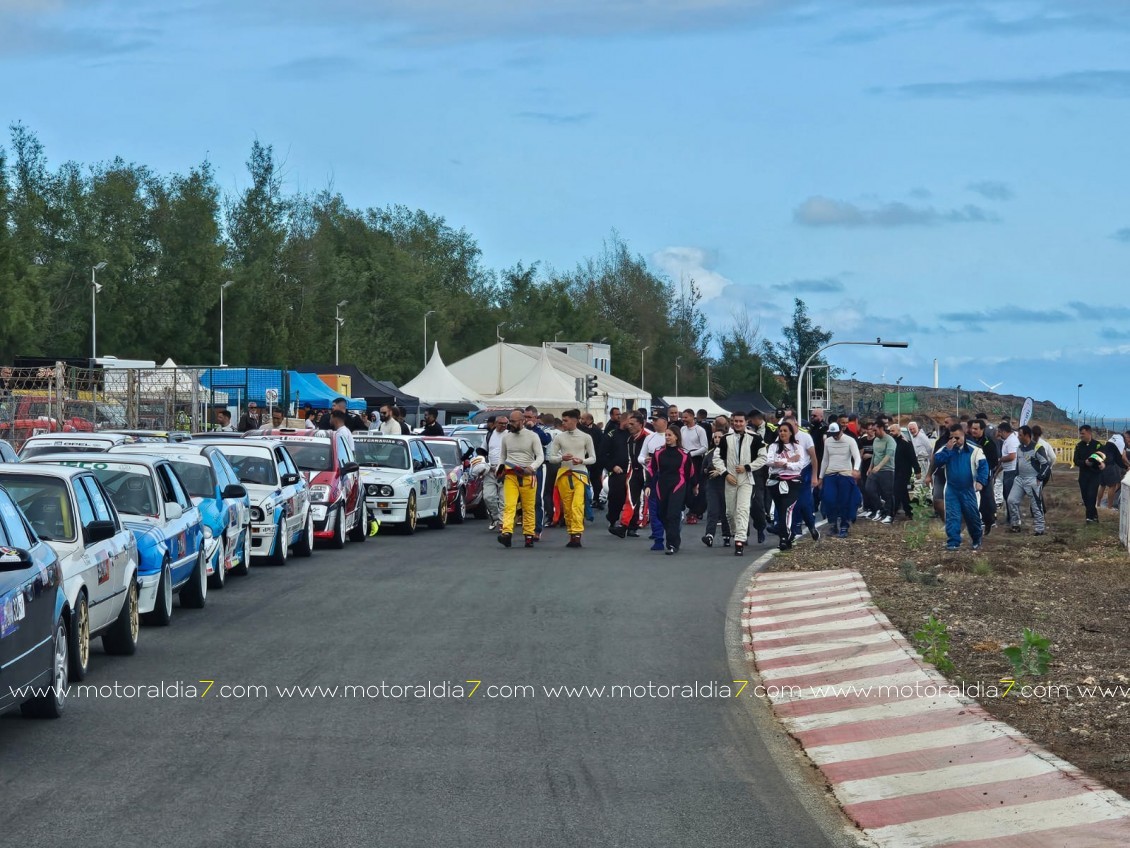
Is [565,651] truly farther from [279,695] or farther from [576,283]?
[576,283]

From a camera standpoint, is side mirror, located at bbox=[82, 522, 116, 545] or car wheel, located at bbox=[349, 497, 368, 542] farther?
car wheel, located at bbox=[349, 497, 368, 542]

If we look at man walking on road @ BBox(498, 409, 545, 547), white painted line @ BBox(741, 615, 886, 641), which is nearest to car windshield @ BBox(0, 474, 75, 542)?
white painted line @ BBox(741, 615, 886, 641)

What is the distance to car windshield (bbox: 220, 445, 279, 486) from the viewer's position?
20359 millimetres

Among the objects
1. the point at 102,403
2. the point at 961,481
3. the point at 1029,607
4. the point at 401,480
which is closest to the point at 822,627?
the point at 1029,607

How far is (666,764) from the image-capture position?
27.9 ft

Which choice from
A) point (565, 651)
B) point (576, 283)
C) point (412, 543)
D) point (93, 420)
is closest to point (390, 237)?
point (576, 283)

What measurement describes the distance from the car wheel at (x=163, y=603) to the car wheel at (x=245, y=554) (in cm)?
446

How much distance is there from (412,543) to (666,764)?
15.6 meters

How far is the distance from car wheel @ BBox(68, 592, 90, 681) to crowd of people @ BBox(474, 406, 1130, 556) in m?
11.9

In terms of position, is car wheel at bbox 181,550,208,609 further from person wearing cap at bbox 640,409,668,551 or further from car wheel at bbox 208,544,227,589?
person wearing cap at bbox 640,409,668,551

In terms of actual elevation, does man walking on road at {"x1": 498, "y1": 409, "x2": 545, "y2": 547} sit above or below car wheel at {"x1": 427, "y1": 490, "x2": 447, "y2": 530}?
above

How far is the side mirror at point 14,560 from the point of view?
842 centimetres

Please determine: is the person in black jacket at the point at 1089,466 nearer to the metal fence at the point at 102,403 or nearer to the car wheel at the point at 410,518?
the car wheel at the point at 410,518

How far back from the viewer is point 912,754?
905 centimetres
